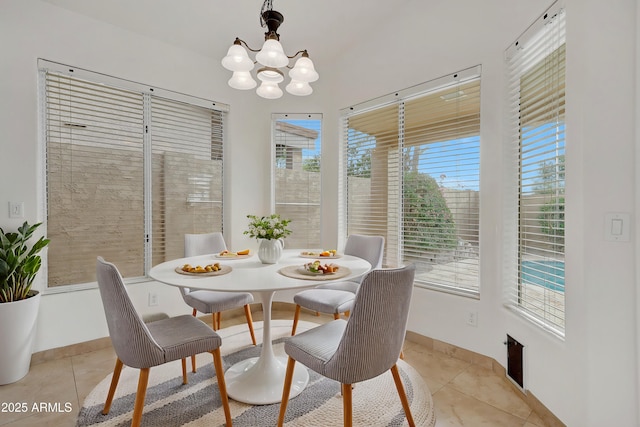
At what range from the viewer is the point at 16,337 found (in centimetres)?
202

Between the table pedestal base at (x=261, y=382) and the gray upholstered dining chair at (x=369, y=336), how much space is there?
57cm

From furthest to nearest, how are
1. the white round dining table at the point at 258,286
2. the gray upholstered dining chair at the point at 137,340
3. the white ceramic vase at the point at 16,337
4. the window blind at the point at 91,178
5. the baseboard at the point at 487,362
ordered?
the window blind at the point at 91,178 → the white ceramic vase at the point at 16,337 → the baseboard at the point at 487,362 → the white round dining table at the point at 258,286 → the gray upholstered dining chair at the point at 137,340

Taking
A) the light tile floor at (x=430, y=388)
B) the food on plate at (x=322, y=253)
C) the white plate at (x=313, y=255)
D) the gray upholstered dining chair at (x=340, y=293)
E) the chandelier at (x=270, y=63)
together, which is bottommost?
the light tile floor at (x=430, y=388)

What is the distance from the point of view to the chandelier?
5.63 ft

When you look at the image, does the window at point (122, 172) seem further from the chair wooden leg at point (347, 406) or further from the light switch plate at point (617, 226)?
the light switch plate at point (617, 226)

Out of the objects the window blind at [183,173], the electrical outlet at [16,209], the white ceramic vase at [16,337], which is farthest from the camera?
the window blind at [183,173]

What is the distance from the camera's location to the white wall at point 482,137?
49.7 inches

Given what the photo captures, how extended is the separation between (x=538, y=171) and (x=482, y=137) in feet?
1.74

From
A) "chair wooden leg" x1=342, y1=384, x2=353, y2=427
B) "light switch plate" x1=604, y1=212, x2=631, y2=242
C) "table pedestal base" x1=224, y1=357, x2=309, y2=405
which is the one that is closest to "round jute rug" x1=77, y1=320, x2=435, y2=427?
"table pedestal base" x1=224, y1=357, x2=309, y2=405

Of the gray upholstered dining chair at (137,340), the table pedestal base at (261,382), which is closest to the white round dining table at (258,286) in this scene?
the table pedestal base at (261,382)

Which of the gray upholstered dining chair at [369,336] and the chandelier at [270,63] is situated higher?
the chandelier at [270,63]

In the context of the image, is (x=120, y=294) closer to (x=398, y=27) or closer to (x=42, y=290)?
(x=42, y=290)

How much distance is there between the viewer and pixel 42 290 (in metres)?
2.37

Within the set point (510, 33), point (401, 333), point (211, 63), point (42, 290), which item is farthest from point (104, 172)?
point (510, 33)
